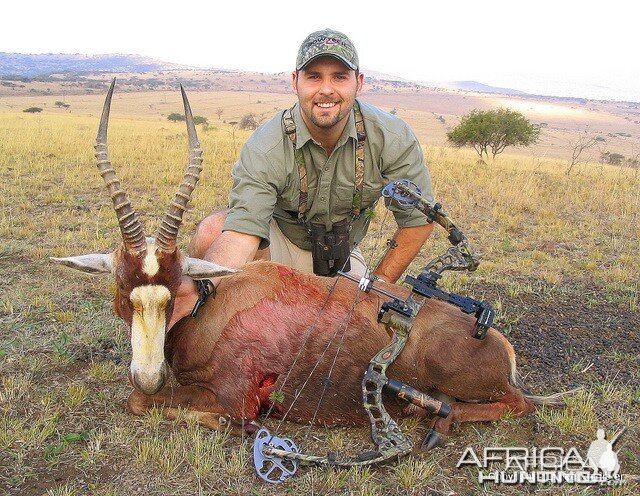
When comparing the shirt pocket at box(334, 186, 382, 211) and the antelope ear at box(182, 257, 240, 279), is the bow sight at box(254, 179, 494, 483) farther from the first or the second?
the shirt pocket at box(334, 186, 382, 211)

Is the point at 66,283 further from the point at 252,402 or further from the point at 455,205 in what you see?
the point at 455,205

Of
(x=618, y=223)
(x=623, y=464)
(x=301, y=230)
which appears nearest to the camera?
(x=623, y=464)

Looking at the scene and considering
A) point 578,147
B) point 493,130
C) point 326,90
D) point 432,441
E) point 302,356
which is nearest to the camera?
point 432,441

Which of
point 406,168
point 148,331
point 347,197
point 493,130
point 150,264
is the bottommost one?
point 148,331

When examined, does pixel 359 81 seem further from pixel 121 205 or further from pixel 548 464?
pixel 548 464

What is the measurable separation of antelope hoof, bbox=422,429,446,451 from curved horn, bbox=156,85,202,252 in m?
2.10

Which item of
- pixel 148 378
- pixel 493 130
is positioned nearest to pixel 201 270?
pixel 148 378

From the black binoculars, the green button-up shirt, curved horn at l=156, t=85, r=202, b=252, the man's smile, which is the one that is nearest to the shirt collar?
the green button-up shirt

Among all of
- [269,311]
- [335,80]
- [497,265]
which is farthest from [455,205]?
[269,311]

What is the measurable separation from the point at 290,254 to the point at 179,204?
2.46m

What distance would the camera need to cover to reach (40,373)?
187 inches

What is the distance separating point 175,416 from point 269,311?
98 cm

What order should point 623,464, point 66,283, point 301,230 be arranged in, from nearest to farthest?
point 623,464 → point 301,230 → point 66,283

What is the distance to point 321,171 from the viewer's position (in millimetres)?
5352
